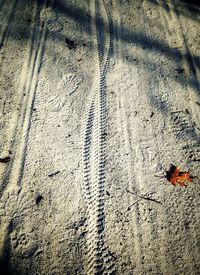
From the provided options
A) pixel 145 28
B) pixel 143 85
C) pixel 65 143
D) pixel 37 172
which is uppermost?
pixel 145 28

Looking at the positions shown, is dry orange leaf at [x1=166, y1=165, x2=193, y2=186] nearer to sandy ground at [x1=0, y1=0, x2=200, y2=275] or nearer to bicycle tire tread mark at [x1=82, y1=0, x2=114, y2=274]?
sandy ground at [x1=0, y1=0, x2=200, y2=275]

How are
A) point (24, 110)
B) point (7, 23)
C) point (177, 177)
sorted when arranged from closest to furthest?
1. point (177, 177)
2. point (24, 110)
3. point (7, 23)

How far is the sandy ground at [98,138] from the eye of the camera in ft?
Answer: 5.43

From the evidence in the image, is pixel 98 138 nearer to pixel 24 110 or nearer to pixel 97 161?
pixel 97 161

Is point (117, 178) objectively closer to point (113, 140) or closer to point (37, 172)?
point (113, 140)

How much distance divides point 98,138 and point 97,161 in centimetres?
25

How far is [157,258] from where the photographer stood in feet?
5.33

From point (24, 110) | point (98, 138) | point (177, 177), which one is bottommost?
point (24, 110)

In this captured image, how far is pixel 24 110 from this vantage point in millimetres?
2305

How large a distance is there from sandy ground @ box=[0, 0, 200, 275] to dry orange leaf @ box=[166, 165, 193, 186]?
5 centimetres

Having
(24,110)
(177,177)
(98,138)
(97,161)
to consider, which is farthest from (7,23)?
(177,177)

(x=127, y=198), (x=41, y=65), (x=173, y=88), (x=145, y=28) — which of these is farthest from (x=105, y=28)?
(x=127, y=198)

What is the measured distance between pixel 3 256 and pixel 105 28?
299cm

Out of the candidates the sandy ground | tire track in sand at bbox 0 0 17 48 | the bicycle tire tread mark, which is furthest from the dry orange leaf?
tire track in sand at bbox 0 0 17 48
